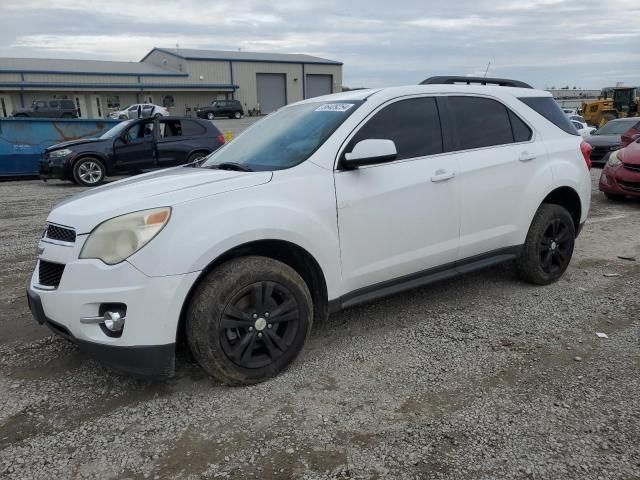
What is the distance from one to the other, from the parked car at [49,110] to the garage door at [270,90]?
24067 millimetres

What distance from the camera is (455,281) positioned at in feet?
16.9

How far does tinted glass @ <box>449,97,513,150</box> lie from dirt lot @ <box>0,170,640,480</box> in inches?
55.0

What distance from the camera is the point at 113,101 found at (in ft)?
162

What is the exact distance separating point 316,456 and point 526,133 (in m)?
3.37

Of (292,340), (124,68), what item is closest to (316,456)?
(292,340)

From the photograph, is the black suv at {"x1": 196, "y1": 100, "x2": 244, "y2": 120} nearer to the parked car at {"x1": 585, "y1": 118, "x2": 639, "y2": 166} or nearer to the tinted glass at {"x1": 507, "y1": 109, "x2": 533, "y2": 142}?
the parked car at {"x1": 585, "y1": 118, "x2": 639, "y2": 166}

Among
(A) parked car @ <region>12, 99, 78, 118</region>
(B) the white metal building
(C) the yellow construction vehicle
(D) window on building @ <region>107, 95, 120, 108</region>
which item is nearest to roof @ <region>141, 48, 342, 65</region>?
(B) the white metal building

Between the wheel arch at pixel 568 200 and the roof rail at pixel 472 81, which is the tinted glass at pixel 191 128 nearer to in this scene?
the roof rail at pixel 472 81

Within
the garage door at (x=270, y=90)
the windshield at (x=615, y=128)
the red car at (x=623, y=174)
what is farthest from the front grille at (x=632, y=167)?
the garage door at (x=270, y=90)

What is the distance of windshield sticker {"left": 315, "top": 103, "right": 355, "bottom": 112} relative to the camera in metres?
3.72

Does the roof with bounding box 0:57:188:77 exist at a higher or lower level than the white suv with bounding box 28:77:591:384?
higher

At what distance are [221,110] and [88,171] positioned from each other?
34886 mm

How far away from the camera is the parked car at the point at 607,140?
14.1m

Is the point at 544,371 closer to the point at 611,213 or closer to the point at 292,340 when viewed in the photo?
the point at 292,340
